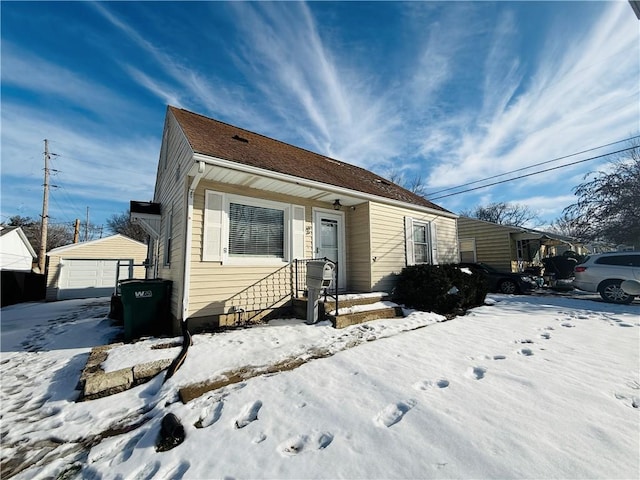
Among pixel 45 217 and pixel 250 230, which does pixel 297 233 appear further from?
pixel 45 217

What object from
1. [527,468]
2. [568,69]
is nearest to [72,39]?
[527,468]

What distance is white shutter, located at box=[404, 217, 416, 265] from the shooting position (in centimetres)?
825

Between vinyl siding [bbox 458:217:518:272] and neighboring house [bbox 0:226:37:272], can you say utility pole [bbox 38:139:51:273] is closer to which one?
neighboring house [bbox 0:226:37:272]

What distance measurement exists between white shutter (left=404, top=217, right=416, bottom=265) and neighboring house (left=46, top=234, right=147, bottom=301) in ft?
47.6

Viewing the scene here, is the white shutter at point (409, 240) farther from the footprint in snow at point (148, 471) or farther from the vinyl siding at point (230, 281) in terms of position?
the footprint in snow at point (148, 471)

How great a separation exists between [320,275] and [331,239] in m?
2.41

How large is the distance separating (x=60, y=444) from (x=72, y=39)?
871 cm

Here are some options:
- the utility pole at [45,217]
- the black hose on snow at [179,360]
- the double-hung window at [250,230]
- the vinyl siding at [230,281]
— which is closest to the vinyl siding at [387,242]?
the double-hung window at [250,230]

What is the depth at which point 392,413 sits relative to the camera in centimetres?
235

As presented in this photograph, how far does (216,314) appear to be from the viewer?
534cm

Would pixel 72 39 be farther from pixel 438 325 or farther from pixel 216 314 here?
pixel 438 325

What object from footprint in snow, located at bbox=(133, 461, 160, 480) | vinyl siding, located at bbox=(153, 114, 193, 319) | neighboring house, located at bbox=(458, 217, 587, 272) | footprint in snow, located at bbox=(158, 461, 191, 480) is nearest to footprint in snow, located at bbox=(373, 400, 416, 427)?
footprint in snow, located at bbox=(158, 461, 191, 480)

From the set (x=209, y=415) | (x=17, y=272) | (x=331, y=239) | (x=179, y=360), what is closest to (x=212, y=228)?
(x=179, y=360)

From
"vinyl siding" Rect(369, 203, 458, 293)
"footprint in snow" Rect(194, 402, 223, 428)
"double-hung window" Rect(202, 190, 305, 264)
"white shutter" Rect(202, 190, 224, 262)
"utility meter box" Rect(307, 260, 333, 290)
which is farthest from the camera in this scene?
"vinyl siding" Rect(369, 203, 458, 293)
